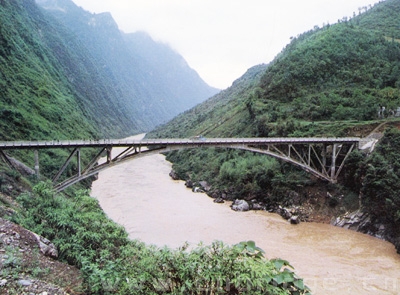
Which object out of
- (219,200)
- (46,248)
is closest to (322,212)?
(219,200)

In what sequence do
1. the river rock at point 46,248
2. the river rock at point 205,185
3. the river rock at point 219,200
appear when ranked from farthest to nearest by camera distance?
the river rock at point 205,185, the river rock at point 219,200, the river rock at point 46,248

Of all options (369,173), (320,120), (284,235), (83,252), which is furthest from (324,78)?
(83,252)

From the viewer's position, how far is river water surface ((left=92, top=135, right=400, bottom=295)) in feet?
56.8

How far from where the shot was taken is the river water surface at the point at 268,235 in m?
17.3

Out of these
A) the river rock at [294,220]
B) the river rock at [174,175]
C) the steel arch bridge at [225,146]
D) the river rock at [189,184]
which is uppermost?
the steel arch bridge at [225,146]

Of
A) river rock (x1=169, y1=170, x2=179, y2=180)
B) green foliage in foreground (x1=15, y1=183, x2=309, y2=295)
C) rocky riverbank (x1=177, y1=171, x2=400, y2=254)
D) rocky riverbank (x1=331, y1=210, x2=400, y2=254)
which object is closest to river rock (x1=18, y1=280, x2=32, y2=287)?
green foliage in foreground (x1=15, y1=183, x2=309, y2=295)

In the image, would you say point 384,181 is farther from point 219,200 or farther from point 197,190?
point 197,190

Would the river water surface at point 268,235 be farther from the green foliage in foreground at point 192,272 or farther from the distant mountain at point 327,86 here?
the distant mountain at point 327,86

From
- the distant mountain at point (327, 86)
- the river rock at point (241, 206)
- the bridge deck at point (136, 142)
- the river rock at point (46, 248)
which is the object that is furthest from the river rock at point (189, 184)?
the river rock at point (46, 248)

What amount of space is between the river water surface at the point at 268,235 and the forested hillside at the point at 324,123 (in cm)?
248

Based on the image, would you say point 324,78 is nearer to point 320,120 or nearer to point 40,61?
point 320,120

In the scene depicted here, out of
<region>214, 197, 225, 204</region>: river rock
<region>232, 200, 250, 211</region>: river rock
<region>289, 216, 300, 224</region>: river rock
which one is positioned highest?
<region>214, 197, 225, 204</region>: river rock

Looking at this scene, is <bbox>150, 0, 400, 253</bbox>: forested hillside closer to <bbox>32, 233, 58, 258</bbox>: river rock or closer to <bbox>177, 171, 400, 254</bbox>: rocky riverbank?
<bbox>177, 171, 400, 254</bbox>: rocky riverbank

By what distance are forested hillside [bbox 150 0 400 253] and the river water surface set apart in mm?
2483
